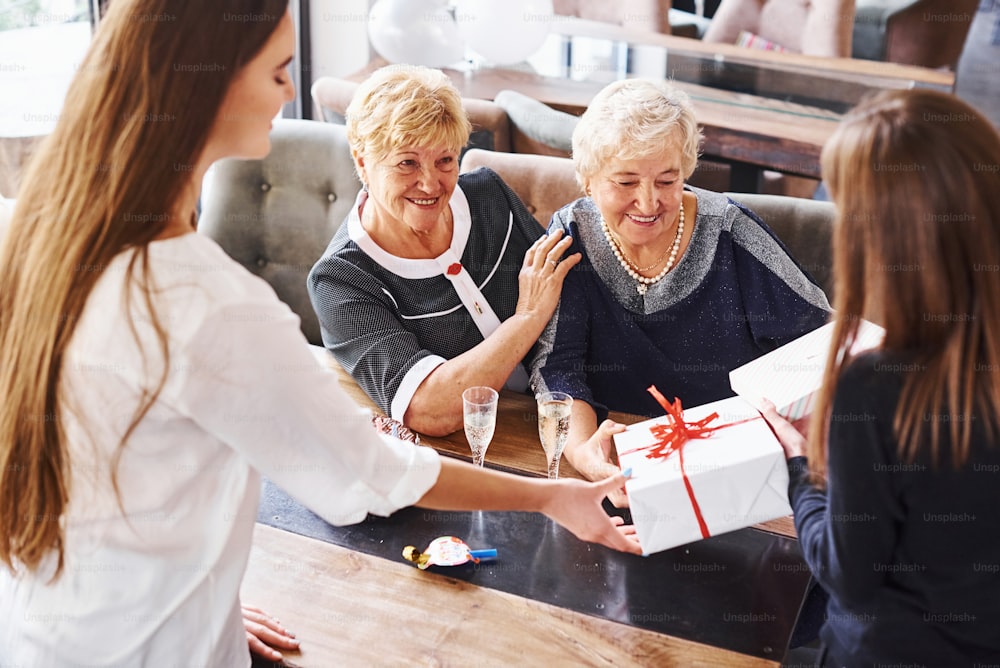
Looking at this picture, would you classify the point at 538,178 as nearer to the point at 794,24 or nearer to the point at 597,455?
the point at 597,455

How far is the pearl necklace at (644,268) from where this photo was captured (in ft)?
6.72

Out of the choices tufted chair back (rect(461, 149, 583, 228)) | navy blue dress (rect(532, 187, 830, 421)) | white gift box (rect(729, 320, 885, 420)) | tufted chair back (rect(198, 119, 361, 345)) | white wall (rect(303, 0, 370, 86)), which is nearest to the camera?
white gift box (rect(729, 320, 885, 420))

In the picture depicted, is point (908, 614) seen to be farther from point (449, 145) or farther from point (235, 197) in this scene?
point (235, 197)

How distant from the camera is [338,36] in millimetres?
4824

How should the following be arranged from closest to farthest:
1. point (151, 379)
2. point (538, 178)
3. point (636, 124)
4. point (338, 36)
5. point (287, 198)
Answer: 1. point (151, 379)
2. point (636, 124)
3. point (538, 178)
4. point (287, 198)
5. point (338, 36)

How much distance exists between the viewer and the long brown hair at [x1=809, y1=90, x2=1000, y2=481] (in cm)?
103

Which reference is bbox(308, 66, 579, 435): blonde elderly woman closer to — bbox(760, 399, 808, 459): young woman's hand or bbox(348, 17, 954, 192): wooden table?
bbox(760, 399, 808, 459): young woman's hand

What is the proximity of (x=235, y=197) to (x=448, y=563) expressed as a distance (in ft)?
5.51

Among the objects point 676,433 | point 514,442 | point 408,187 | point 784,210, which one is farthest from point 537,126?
point 676,433

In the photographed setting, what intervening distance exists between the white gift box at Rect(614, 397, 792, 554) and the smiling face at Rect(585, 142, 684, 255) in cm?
65

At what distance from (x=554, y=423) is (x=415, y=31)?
9.59 ft

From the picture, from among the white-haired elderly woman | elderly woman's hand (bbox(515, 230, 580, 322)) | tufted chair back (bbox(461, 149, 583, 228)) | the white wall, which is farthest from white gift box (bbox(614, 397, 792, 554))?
the white wall

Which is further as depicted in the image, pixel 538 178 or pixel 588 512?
pixel 538 178

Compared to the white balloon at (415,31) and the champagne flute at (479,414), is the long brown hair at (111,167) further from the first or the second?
the white balloon at (415,31)
